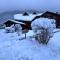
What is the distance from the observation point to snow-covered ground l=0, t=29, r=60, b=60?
54.9 ft

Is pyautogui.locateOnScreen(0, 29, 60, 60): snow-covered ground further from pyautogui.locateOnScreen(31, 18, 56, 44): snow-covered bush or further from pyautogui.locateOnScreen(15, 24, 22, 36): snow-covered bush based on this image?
pyautogui.locateOnScreen(15, 24, 22, 36): snow-covered bush

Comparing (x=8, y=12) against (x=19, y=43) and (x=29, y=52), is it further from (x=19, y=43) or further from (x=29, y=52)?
(x=29, y=52)

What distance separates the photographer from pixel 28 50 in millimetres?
18703

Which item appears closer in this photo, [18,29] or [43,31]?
[43,31]

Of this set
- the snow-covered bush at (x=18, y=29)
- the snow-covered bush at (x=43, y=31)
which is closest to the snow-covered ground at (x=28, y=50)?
the snow-covered bush at (x=43, y=31)

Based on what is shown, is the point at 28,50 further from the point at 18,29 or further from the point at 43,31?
the point at 18,29

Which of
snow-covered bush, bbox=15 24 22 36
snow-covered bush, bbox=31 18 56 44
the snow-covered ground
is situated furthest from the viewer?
snow-covered bush, bbox=15 24 22 36

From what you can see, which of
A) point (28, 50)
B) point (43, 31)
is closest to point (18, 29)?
point (43, 31)

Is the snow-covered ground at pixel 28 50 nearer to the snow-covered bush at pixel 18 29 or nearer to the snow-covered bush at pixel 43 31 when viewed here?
the snow-covered bush at pixel 43 31

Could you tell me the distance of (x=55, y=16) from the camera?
33188 millimetres

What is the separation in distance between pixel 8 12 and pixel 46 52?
3515 centimetres

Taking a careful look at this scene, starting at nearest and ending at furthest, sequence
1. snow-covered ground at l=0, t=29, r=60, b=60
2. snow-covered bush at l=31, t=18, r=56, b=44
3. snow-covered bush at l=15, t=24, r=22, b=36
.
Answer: snow-covered ground at l=0, t=29, r=60, b=60 < snow-covered bush at l=31, t=18, r=56, b=44 < snow-covered bush at l=15, t=24, r=22, b=36

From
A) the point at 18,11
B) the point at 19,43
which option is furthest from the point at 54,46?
the point at 18,11

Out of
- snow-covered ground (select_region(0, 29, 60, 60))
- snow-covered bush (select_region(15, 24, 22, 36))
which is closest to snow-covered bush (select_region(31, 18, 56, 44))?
snow-covered ground (select_region(0, 29, 60, 60))
